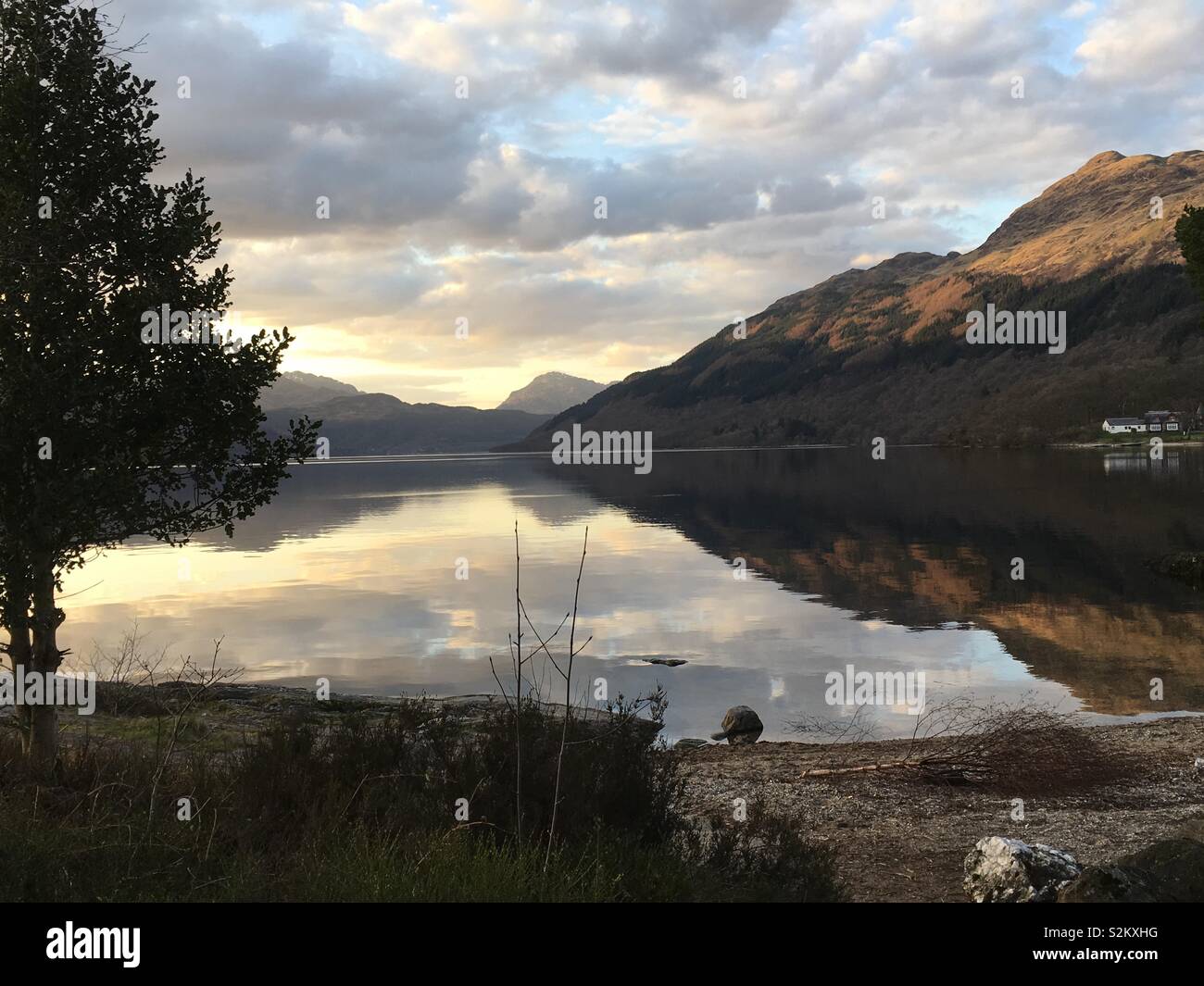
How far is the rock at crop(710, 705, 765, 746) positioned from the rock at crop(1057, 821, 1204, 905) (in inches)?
561

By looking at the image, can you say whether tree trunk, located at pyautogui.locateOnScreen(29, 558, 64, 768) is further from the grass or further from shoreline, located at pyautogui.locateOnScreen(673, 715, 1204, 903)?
shoreline, located at pyautogui.locateOnScreen(673, 715, 1204, 903)

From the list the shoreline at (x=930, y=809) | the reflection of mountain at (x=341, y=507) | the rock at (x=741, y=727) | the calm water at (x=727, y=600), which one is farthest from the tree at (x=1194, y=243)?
the reflection of mountain at (x=341, y=507)

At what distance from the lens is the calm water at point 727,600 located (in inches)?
1133

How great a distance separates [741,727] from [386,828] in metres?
15.4

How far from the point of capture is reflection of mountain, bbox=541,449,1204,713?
3045 centimetres

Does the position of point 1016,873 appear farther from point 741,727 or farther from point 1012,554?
point 1012,554

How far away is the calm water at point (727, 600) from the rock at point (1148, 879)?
49.3 feet

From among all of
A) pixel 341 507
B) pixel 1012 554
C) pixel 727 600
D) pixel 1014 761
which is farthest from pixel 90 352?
pixel 341 507

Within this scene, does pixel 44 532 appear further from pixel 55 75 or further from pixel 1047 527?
pixel 1047 527

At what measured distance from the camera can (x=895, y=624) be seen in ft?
119

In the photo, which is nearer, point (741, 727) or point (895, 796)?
point (895, 796)

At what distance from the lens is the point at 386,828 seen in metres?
8.98
